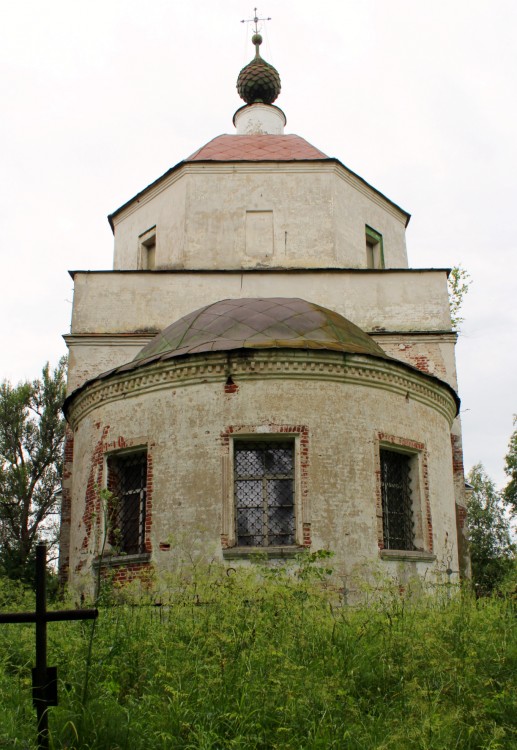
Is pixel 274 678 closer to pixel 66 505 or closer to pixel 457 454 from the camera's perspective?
pixel 66 505

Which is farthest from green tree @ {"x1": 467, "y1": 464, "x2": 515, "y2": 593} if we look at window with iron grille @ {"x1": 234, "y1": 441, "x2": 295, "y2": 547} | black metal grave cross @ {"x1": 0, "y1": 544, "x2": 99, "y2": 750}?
black metal grave cross @ {"x1": 0, "y1": 544, "x2": 99, "y2": 750}

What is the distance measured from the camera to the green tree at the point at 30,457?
24672mm

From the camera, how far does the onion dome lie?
19516 mm

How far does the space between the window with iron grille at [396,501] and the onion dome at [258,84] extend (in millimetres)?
12674

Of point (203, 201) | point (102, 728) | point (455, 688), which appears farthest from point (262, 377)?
point (203, 201)

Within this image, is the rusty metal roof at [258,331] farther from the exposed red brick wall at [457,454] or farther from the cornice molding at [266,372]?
the exposed red brick wall at [457,454]

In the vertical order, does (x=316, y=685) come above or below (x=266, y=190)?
below

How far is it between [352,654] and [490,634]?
1155 millimetres

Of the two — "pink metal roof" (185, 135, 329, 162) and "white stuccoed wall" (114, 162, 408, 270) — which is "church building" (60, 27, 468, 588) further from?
"pink metal roof" (185, 135, 329, 162)

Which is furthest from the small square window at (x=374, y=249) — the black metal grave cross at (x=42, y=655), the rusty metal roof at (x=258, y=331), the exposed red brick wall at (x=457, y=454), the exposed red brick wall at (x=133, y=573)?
the black metal grave cross at (x=42, y=655)

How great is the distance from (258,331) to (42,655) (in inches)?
244

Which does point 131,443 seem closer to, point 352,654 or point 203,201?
point 352,654

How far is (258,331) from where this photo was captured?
31.8 ft

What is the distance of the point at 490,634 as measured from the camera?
5.95m
